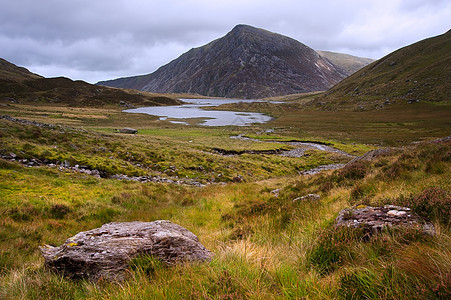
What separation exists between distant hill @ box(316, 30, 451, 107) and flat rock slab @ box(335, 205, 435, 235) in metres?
127

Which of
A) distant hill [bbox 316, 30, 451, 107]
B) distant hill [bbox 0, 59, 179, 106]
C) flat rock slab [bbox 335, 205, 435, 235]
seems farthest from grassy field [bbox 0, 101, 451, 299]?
distant hill [bbox 0, 59, 179, 106]

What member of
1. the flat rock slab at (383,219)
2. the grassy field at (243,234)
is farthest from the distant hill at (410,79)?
the flat rock slab at (383,219)

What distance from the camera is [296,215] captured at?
6.71 meters

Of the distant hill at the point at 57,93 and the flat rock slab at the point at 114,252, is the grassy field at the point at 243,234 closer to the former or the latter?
the flat rock slab at the point at 114,252

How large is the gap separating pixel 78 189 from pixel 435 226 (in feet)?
47.2

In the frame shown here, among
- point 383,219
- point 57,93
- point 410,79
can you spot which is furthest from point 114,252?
point 57,93

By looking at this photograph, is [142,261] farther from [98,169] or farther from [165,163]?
[165,163]

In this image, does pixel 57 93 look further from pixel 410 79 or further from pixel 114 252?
pixel 410 79

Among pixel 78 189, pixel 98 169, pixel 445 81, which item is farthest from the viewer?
pixel 445 81

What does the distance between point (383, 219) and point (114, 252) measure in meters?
4.75

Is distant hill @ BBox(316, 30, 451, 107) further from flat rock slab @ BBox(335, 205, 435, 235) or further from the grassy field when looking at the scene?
flat rock slab @ BBox(335, 205, 435, 235)

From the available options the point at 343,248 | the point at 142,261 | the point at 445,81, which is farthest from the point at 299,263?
A: the point at 445,81

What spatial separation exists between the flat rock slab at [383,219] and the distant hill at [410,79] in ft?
416

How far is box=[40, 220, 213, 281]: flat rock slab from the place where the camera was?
3922 millimetres
